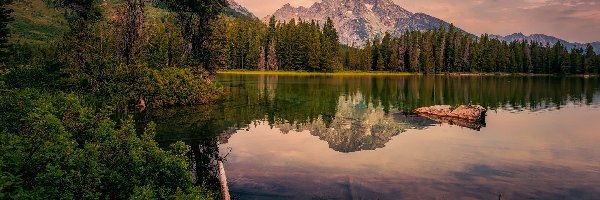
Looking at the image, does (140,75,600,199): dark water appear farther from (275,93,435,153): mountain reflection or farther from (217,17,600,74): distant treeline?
(217,17,600,74): distant treeline

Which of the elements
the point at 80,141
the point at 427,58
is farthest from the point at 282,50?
the point at 80,141

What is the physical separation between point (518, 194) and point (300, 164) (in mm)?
11073

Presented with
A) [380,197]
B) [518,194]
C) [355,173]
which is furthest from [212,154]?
[518,194]

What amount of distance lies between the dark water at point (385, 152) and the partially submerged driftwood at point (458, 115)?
106 centimetres

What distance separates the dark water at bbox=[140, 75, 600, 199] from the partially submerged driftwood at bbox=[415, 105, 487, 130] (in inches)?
41.9

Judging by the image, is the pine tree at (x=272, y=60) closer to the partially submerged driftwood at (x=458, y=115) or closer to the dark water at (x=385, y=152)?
the dark water at (x=385, y=152)

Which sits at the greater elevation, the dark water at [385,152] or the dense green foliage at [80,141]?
the dense green foliage at [80,141]

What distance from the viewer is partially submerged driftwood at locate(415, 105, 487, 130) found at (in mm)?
42406

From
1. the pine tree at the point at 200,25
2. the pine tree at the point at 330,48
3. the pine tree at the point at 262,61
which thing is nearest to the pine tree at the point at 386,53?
the pine tree at the point at 330,48

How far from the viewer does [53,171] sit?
10.1 metres

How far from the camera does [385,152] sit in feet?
91.4

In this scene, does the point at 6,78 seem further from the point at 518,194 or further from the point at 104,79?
the point at 518,194

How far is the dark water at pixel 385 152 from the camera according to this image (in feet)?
65.8

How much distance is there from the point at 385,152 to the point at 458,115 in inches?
799
